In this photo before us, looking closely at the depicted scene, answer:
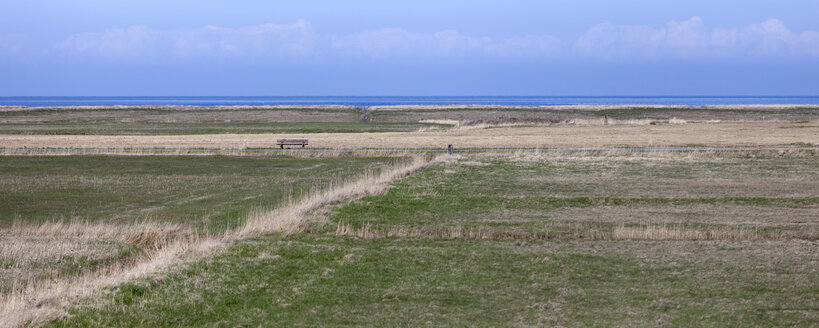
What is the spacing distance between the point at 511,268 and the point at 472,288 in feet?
6.87

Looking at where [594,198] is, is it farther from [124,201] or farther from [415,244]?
[124,201]

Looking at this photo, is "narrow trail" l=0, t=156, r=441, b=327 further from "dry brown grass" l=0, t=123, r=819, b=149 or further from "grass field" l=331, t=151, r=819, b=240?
"dry brown grass" l=0, t=123, r=819, b=149

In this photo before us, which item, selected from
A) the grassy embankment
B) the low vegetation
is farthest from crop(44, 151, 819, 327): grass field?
the grassy embankment

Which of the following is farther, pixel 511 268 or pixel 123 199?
pixel 123 199

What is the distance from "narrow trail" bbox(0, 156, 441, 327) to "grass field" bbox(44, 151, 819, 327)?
46 centimetres

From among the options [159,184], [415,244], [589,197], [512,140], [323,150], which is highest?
[415,244]

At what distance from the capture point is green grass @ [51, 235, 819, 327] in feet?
43.7

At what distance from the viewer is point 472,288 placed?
50.7 ft

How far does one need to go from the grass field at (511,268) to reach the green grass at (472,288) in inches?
1.6

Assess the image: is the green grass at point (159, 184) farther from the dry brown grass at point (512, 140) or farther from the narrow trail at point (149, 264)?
the dry brown grass at point (512, 140)

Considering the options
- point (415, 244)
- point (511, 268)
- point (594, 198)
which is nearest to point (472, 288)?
point (511, 268)

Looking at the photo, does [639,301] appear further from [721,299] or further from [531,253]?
[531,253]

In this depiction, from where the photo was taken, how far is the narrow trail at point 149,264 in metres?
13.5

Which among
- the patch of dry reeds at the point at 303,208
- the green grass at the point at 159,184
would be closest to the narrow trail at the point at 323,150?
the green grass at the point at 159,184
